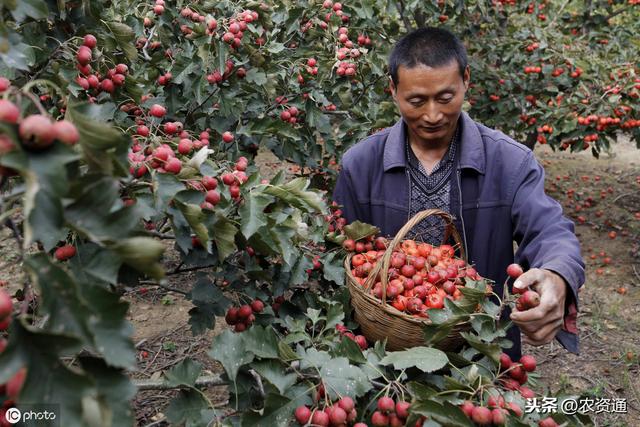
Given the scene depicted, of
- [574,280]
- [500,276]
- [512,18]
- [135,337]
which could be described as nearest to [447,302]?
[574,280]

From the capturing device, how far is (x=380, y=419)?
1429 millimetres

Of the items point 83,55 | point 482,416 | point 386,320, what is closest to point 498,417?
point 482,416

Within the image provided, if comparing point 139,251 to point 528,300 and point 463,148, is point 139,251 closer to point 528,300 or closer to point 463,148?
point 528,300

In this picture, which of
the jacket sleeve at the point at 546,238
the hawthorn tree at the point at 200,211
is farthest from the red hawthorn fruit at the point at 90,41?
the jacket sleeve at the point at 546,238

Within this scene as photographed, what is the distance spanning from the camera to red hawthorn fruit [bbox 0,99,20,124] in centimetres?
84

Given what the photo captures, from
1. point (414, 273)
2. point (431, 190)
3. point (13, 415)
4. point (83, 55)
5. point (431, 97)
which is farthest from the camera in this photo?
point (431, 190)

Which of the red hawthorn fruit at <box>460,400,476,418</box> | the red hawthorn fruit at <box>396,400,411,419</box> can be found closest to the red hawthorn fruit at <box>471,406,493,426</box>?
the red hawthorn fruit at <box>460,400,476,418</box>

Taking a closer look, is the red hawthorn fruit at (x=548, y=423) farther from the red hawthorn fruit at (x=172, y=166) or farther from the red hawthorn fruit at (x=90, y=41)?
the red hawthorn fruit at (x=90, y=41)

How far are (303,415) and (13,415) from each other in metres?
0.66

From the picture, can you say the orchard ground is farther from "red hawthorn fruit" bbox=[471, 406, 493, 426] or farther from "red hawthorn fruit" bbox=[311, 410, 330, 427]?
"red hawthorn fruit" bbox=[471, 406, 493, 426]

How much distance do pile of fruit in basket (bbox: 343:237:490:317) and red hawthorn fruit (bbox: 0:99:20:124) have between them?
1233 mm

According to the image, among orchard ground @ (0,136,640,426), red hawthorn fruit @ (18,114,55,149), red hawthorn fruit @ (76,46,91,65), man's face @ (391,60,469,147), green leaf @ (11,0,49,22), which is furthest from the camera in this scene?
orchard ground @ (0,136,640,426)

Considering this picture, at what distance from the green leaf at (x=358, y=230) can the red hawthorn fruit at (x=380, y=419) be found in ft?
2.69

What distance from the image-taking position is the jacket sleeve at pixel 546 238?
71.3 inches
